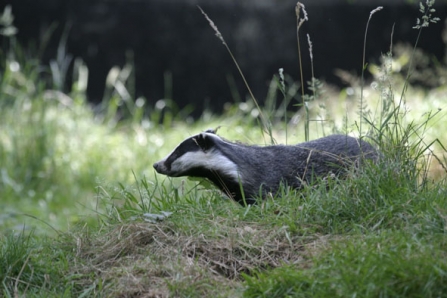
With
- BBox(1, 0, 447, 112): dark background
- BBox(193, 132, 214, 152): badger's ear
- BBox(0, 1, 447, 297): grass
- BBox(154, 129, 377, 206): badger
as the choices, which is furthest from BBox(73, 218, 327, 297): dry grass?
BBox(1, 0, 447, 112): dark background

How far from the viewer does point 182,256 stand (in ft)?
12.9

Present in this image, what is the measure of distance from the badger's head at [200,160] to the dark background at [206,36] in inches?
245

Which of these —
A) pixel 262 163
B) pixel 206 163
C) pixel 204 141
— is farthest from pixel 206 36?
pixel 262 163

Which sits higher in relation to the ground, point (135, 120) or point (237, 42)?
point (237, 42)

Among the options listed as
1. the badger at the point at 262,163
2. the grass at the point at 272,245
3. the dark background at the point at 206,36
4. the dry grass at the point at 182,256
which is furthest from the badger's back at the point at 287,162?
the dark background at the point at 206,36

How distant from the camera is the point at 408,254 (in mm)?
3328

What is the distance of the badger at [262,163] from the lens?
16.2 feet

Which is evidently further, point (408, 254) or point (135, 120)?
point (135, 120)

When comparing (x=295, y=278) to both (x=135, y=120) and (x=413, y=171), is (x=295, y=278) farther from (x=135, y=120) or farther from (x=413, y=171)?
(x=135, y=120)

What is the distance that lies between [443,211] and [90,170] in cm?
578

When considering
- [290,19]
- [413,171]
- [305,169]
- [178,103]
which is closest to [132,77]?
[178,103]

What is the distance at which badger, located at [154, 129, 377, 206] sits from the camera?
4.95 m

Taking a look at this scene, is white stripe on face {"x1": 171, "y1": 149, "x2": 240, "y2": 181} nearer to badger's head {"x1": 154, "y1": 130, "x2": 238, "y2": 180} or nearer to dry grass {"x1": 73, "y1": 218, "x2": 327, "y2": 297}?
badger's head {"x1": 154, "y1": 130, "x2": 238, "y2": 180}

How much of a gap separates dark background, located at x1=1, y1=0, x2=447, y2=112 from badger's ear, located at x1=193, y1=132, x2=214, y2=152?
20.6 feet
